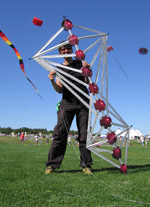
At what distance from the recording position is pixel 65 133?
4266 mm

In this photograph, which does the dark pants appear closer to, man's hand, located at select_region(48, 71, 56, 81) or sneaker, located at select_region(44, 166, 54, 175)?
sneaker, located at select_region(44, 166, 54, 175)

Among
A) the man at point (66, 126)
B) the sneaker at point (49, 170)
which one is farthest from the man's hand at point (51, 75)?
the sneaker at point (49, 170)

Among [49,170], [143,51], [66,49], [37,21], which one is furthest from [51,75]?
[143,51]

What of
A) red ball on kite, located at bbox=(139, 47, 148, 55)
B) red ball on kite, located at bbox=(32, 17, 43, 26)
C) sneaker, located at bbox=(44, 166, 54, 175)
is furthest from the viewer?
red ball on kite, located at bbox=(139, 47, 148, 55)

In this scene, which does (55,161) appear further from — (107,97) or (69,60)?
(69,60)

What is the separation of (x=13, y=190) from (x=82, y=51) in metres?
2.19

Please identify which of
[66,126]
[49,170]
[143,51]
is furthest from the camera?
[143,51]

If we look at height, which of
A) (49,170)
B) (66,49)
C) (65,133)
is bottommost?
(49,170)

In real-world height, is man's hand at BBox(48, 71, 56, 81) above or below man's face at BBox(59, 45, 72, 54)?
below

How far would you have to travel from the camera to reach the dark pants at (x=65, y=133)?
4.22 metres

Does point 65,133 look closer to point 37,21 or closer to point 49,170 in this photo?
point 49,170

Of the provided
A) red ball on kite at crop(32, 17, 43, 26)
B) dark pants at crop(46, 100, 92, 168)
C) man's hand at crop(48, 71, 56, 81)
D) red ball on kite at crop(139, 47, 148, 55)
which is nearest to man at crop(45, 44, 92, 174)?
dark pants at crop(46, 100, 92, 168)

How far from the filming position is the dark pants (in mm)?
4223

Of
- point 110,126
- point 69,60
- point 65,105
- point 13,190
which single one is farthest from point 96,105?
point 13,190
